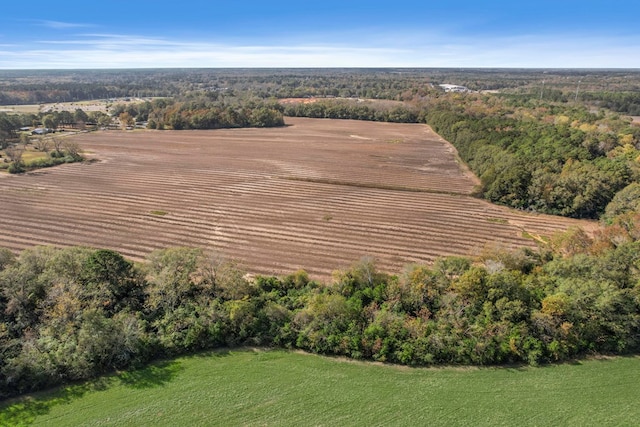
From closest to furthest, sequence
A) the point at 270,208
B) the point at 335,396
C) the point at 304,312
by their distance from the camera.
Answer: the point at 335,396 → the point at 304,312 → the point at 270,208

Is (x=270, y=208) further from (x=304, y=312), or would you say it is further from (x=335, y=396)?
(x=335, y=396)

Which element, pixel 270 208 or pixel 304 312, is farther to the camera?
pixel 270 208

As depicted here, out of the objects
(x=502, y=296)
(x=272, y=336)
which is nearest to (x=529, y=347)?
(x=502, y=296)

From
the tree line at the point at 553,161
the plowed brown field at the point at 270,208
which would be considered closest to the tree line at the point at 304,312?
the plowed brown field at the point at 270,208

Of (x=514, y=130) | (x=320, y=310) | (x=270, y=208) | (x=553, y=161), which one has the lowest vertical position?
(x=270, y=208)

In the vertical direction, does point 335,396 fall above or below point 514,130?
below

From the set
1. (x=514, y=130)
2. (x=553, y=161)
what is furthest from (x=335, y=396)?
(x=514, y=130)

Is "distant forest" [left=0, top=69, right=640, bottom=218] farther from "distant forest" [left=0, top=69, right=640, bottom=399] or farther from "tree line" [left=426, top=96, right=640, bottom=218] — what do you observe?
"distant forest" [left=0, top=69, right=640, bottom=399]
